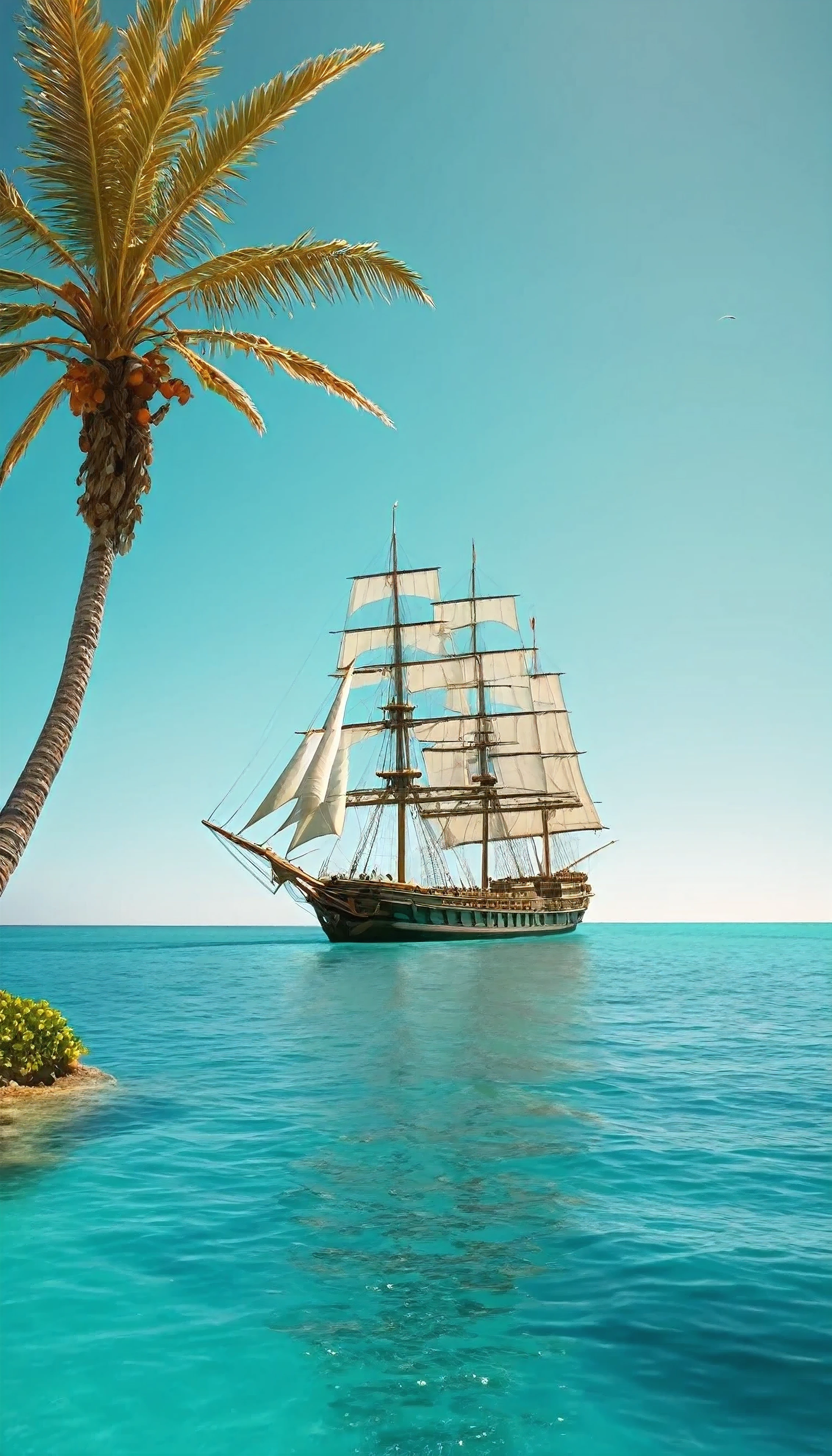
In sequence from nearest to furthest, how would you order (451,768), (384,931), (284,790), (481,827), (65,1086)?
(65,1086) → (284,790) → (384,931) → (451,768) → (481,827)

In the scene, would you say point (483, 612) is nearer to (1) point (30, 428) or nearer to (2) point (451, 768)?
(2) point (451, 768)

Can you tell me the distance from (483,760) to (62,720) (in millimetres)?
65768

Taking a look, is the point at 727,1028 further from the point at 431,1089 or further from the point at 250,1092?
the point at 250,1092

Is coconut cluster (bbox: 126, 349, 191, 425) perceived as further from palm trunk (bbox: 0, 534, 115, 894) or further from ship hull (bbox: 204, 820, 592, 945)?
ship hull (bbox: 204, 820, 592, 945)

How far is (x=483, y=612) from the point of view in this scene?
261 ft

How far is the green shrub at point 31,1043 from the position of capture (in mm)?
12219

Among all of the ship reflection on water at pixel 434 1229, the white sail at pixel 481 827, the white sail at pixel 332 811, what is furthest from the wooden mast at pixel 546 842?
the ship reflection on water at pixel 434 1229

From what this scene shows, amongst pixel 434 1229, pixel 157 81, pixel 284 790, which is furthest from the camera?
pixel 284 790

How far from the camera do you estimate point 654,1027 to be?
71.6 feet

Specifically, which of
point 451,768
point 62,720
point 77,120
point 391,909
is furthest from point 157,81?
point 451,768

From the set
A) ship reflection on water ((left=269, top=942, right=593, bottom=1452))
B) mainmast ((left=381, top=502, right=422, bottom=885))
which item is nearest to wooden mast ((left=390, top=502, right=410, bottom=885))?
mainmast ((left=381, top=502, right=422, bottom=885))

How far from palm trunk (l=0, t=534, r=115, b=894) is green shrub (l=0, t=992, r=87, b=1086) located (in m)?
3.71

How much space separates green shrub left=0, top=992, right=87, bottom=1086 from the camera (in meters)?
12.2

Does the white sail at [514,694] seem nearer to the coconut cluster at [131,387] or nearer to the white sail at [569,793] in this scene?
the white sail at [569,793]
